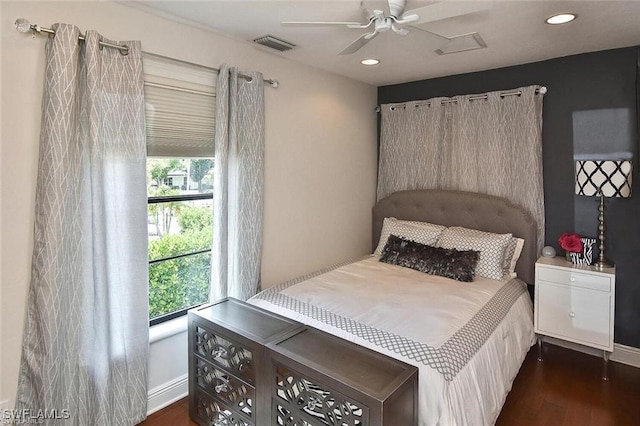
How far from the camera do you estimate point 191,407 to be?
7.46ft

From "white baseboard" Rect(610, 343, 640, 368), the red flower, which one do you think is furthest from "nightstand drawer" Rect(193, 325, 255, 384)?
"white baseboard" Rect(610, 343, 640, 368)

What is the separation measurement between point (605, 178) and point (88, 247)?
3.39m

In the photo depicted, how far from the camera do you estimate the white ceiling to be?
211cm

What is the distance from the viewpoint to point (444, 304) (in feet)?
7.75

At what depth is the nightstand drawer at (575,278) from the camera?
8.64 ft

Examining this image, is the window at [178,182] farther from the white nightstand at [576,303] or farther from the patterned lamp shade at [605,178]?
the patterned lamp shade at [605,178]

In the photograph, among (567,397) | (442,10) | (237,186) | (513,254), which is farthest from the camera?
(513,254)

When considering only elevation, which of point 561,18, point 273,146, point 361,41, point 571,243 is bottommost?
point 571,243

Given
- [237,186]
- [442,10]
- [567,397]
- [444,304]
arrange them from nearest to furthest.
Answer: [442,10] → [444,304] → [567,397] → [237,186]

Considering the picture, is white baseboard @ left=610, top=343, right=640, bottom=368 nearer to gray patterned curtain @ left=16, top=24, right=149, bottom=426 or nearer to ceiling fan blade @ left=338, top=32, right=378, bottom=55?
ceiling fan blade @ left=338, top=32, right=378, bottom=55

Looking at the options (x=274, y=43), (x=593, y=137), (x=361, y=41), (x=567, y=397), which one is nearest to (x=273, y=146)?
(x=274, y=43)

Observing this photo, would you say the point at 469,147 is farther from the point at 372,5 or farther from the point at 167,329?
the point at 167,329

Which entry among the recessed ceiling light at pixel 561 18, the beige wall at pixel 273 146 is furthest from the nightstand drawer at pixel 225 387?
the recessed ceiling light at pixel 561 18

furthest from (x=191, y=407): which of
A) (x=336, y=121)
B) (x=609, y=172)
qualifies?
(x=609, y=172)
